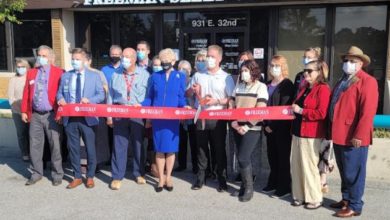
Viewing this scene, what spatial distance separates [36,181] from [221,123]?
9.19ft

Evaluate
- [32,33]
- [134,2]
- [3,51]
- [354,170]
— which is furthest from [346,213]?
[3,51]

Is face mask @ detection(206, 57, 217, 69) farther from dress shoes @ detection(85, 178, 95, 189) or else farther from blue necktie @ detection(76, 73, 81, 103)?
dress shoes @ detection(85, 178, 95, 189)

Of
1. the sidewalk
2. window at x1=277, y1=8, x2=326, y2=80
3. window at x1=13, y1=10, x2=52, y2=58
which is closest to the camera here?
the sidewalk

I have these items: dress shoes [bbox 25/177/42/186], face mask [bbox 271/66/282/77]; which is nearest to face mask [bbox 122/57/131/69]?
face mask [bbox 271/66/282/77]

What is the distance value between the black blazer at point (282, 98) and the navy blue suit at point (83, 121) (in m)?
2.35

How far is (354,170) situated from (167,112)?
237cm

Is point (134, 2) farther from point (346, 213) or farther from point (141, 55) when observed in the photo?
point (346, 213)

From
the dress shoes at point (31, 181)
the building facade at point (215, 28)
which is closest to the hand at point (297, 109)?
the dress shoes at point (31, 181)

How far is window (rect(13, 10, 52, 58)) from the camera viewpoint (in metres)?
14.0

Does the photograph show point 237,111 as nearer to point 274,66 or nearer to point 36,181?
point 274,66

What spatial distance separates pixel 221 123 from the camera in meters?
A: 5.56

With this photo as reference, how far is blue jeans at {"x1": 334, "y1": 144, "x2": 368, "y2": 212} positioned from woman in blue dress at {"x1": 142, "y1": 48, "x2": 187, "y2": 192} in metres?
2.07

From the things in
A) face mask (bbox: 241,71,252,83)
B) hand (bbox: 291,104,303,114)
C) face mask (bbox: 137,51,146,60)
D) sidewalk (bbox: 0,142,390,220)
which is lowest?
sidewalk (bbox: 0,142,390,220)

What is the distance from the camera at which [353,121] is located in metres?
4.55
